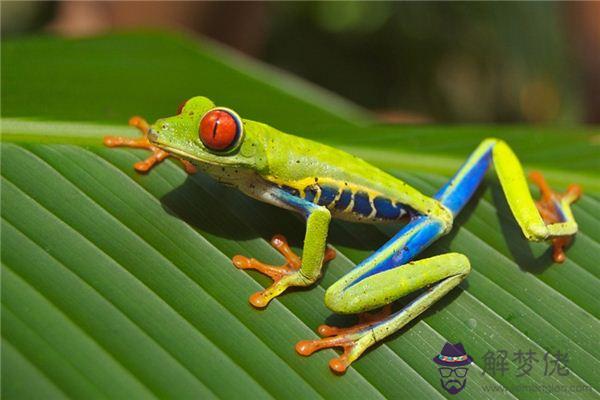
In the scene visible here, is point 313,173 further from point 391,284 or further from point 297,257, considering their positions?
point 391,284

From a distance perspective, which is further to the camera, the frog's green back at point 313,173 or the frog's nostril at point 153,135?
the frog's green back at point 313,173

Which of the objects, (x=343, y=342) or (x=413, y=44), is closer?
(x=343, y=342)

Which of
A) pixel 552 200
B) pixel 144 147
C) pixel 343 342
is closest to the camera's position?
pixel 343 342

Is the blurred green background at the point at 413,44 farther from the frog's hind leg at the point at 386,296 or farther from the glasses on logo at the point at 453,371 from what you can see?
the glasses on logo at the point at 453,371

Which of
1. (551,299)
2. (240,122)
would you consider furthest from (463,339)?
(240,122)

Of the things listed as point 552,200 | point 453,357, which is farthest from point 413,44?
point 453,357

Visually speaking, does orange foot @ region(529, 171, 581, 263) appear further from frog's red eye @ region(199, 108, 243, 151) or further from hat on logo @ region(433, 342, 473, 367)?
frog's red eye @ region(199, 108, 243, 151)

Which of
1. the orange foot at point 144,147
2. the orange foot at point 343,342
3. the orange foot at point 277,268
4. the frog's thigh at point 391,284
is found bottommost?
the orange foot at point 343,342

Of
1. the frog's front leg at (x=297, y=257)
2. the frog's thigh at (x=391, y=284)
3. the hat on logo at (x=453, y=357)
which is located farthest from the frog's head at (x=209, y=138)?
the hat on logo at (x=453, y=357)

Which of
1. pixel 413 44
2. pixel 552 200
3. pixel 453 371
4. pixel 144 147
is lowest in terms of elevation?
pixel 413 44
